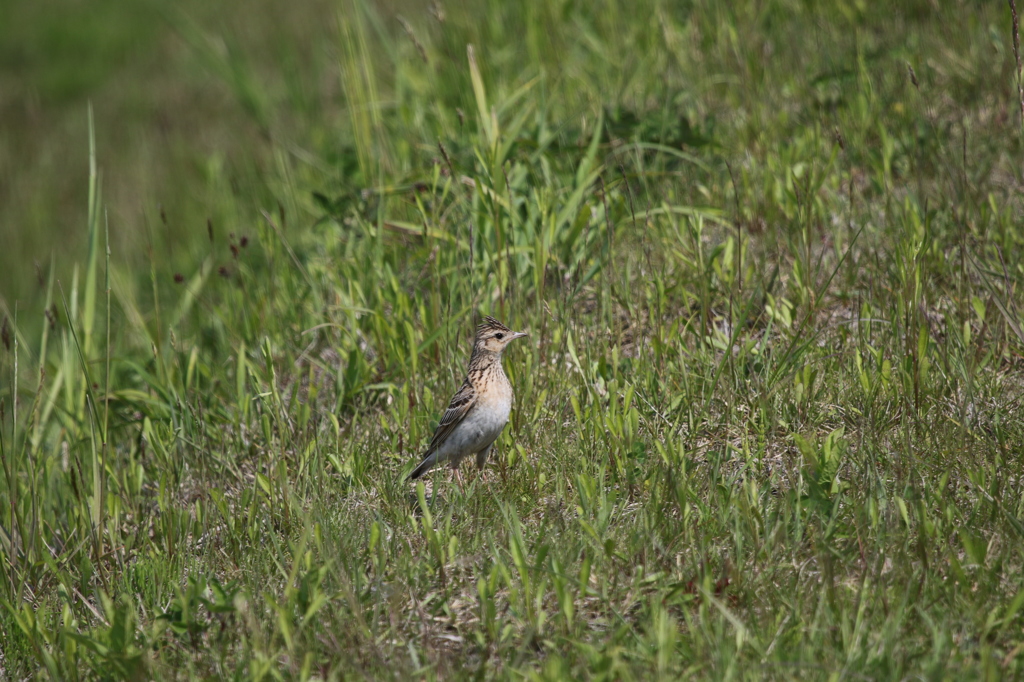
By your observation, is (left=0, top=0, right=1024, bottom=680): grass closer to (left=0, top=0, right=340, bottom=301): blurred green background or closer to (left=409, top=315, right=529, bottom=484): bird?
(left=409, top=315, right=529, bottom=484): bird

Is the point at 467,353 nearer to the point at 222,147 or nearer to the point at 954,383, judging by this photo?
the point at 954,383

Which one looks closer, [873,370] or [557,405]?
[873,370]

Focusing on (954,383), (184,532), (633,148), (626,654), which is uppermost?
(633,148)

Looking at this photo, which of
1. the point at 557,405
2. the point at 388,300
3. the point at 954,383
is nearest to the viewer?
the point at 954,383

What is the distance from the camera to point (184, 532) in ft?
14.1

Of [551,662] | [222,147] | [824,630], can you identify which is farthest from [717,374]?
[222,147]

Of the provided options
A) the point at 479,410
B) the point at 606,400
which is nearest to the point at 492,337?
the point at 479,410

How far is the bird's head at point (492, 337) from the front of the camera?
4820mm

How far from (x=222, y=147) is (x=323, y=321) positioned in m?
6.22

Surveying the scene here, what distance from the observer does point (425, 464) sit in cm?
455

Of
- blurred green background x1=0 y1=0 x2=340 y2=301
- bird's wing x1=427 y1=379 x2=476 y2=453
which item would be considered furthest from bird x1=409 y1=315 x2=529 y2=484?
blurred green background x1=0 y1=0 x2=340 y2=301

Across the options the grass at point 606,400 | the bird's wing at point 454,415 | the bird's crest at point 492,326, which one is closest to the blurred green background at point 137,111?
the grass at point 606,400

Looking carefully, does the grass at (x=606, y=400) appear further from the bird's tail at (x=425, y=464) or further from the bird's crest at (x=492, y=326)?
the bird's crest at (x=492, y=326)

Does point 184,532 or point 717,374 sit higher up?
point 717,374
